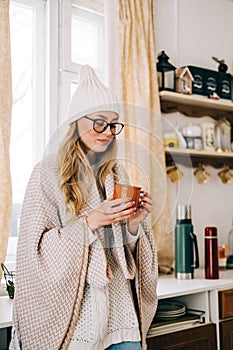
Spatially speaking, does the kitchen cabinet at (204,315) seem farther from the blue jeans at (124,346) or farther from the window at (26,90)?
the window at (26,90)

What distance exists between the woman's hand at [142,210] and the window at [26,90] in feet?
3.36

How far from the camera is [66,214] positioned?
1.56 meters

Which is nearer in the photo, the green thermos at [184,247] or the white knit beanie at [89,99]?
the white knit beanie at [89,99]

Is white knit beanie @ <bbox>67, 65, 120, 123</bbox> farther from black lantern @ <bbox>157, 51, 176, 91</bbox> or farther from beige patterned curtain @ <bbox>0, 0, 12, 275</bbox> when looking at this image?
black lantern @ <bbox>157, 51, 176, 91</bbox>

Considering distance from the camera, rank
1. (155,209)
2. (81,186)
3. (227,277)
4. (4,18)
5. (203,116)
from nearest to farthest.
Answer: (81,186)
(155,209)
(4,18)
(227,277)
(203,116)

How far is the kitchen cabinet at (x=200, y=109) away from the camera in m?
3.00

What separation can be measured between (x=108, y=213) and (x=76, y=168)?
165 mm

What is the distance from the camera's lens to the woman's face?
1.46 m

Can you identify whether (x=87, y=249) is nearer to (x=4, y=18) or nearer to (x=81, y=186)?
(x=81, y=186)

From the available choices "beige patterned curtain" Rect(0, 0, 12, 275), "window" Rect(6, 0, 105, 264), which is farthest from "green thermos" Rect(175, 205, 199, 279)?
"beige patterned curtain" Rect(0, 0, 12, 275)

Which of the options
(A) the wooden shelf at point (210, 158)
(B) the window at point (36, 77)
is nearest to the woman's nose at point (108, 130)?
(B) the window at point (36, 77)

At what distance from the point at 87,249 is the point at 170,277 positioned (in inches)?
49.2

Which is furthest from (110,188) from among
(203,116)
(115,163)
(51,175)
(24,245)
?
(203,116)

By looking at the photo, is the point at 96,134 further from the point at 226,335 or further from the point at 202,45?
the point at 202,45
